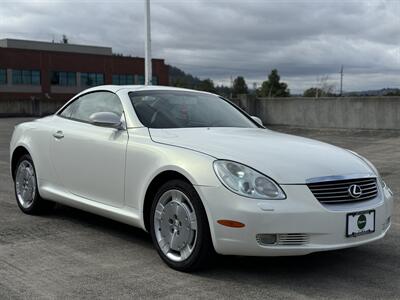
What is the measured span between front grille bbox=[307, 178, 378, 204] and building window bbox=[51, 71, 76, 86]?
2932 inches

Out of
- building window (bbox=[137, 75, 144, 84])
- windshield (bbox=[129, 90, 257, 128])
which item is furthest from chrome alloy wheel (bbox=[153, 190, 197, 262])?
building window (bbox=[137, 75, 144, 84])

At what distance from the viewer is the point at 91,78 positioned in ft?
261

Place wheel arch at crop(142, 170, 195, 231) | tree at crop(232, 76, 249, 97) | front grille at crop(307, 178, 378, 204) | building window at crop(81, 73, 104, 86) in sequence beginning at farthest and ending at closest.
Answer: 1. tree at crop(232, 76, 249, 97)
2. building window at crop(81, 73, 104, 86)
3. wheel arch at crop(142, 170, 195, 231)
4. front grille at crop(307, 178, 378, 204)

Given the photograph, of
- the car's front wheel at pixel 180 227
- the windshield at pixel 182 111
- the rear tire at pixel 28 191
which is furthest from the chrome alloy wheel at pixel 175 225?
the rear tire at pixel 28 191

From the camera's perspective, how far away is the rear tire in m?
6.54

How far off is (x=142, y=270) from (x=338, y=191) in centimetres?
167

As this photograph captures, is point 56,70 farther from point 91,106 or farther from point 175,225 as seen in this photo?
point 175,225

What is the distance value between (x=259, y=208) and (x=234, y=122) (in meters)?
1.92

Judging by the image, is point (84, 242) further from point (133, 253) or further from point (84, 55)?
point (84, 55)

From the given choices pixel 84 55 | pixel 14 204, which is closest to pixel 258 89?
pixel 84 55

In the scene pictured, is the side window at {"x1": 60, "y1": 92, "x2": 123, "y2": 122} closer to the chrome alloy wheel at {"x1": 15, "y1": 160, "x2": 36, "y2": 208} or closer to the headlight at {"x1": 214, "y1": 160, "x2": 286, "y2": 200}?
the chrome alloy wheel at {"x1": 15, "y1": 160, "x2": 36, "y2": 208}

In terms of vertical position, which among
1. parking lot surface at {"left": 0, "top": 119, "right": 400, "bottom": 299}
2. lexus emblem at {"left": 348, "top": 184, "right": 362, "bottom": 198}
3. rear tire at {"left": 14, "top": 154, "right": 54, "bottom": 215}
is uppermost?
lexus emblem at {"left": 348, "top": 184, "right": 362, "bottom": 198}

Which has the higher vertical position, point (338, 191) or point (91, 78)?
point (91, 78)

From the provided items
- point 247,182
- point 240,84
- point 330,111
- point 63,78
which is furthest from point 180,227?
point 240,84
